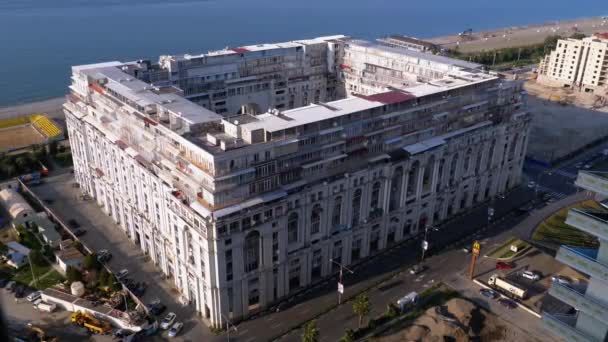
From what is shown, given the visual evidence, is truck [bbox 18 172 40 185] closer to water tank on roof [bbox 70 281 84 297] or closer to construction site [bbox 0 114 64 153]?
construction site [bbox 0 114 64 153]

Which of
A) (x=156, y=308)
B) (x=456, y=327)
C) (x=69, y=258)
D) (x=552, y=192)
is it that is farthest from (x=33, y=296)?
(x=552, y=192)

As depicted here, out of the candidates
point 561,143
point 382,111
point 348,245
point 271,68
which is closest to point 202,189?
point 348,245

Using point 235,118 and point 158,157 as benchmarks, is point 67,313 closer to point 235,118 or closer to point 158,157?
point 158,157

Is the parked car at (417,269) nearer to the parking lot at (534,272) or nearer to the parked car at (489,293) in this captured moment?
the parking lot at (534,272)

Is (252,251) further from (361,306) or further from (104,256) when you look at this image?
(104,256)

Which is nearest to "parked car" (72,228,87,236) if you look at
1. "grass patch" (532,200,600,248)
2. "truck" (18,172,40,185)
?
"truck" (18,172,40,185)

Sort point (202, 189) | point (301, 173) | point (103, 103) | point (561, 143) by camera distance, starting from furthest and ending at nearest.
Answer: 1. point (561, 143)
2. point (103, 103)
3. point (301, 173)
4. point (202, 189)

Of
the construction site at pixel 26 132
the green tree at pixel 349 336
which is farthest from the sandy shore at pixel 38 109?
the green tree at pixel 349 336
